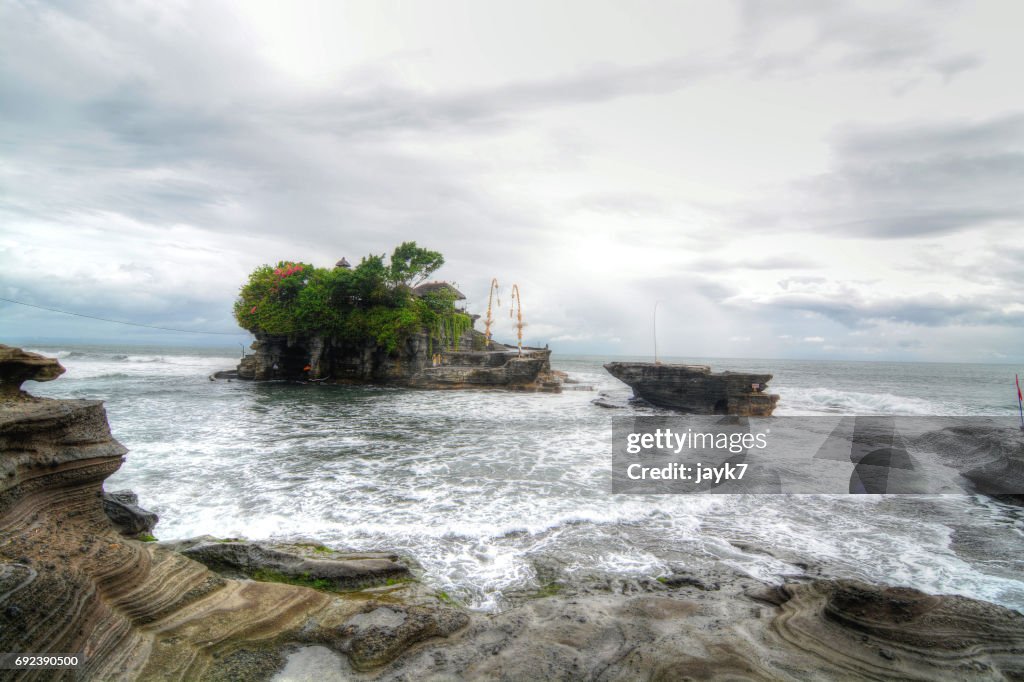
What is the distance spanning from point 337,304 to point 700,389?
79.8ft

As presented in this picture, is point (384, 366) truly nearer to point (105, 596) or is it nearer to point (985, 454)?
point (985, 454)

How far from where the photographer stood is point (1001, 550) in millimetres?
6844

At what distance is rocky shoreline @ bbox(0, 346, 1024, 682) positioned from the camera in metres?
3.52

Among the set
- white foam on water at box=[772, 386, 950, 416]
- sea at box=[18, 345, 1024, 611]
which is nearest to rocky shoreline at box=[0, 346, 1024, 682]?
sea at box=[18, 345, 1024, 611]

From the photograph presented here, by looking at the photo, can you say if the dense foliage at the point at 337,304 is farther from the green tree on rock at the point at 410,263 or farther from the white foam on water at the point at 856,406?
the white foam on water at the point at 856,406

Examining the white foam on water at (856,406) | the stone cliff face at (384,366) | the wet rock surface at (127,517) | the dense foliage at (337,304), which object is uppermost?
the dense foliage at (337,304)

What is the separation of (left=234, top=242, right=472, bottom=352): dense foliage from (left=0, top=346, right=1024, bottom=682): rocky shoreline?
27794mm

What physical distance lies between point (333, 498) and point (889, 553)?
8767mm

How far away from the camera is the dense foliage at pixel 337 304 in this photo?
32.5 meters

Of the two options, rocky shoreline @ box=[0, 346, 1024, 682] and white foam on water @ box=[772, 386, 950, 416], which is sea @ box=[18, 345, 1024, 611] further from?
white foam on water @ box=[772, 386, 950, 416]

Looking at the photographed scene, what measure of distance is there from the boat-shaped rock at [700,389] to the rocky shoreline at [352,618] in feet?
62.2

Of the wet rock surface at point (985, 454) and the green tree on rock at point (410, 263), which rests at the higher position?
the green tree on rock at point (410, 263)

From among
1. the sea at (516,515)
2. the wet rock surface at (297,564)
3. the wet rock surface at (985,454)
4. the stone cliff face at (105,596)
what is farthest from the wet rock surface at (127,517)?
the wet rock surface at (985,454)

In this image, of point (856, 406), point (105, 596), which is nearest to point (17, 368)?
point (105, 596)
